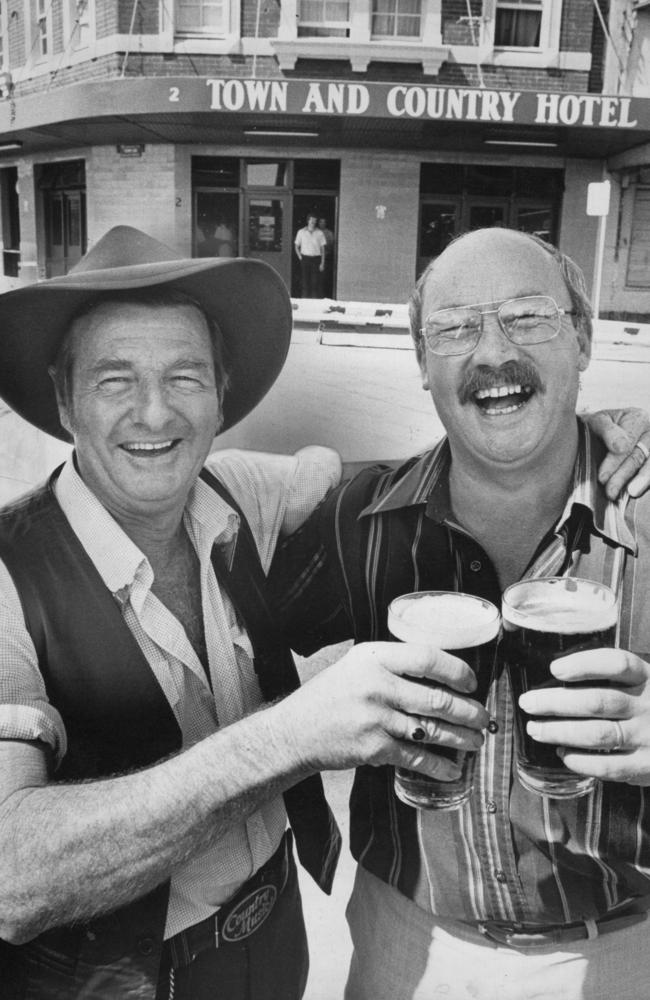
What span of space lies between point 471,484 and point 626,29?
13.0 metres

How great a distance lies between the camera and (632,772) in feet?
3.21

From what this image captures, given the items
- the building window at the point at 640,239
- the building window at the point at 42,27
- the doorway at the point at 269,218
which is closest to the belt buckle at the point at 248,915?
the building window at the point at 42,27

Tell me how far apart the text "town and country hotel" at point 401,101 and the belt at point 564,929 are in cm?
1156

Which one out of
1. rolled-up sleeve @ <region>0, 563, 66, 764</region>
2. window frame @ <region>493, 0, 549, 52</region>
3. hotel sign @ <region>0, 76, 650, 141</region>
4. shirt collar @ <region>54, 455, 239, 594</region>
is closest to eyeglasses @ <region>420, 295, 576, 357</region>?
shirt collar @ <region>54, 455, 239, 594</region>

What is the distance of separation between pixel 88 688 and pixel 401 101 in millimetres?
11841

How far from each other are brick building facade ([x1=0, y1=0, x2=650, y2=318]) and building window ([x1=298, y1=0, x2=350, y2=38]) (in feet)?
0.07

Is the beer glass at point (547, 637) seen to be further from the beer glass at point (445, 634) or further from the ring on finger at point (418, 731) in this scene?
the ring on finger at point (418, 731)

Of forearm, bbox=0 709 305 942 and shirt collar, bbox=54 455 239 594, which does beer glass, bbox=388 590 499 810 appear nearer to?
forearm, bbox=0 709 305 942

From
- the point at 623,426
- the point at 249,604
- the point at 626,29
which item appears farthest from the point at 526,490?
the point at 626,29

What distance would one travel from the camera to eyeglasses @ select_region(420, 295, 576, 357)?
1.22 meters

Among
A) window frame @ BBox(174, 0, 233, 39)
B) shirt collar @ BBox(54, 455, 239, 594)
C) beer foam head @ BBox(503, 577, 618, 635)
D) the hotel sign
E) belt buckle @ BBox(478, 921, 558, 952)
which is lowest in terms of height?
belt buckle @ BBox(478, 921, 558, 952)

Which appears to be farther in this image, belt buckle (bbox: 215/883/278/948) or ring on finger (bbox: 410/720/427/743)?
belt buckle (bbox: 215/883/278/948)

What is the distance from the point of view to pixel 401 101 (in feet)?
37.6

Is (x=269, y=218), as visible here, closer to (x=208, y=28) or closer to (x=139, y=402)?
(x=208, y=28)
